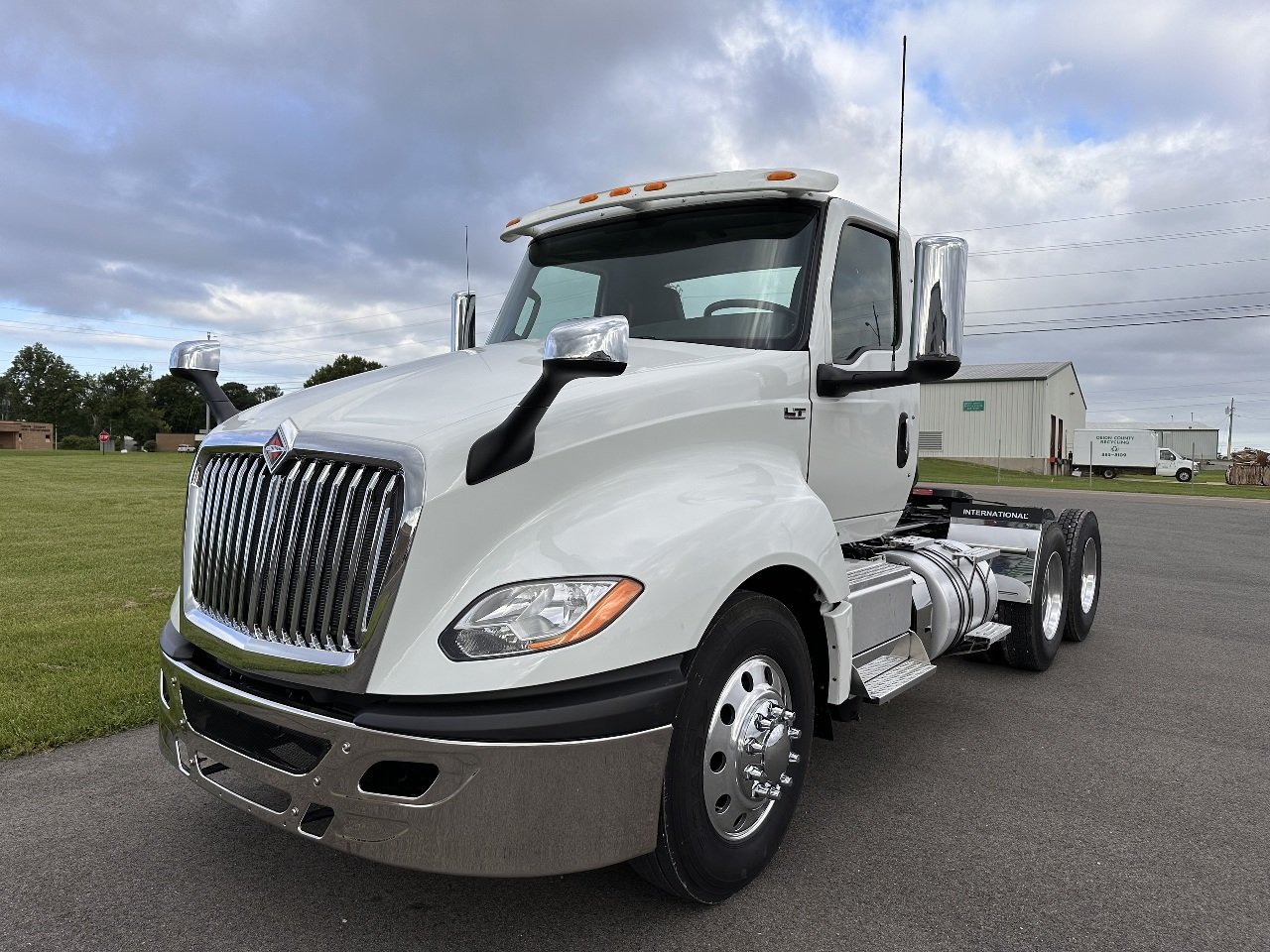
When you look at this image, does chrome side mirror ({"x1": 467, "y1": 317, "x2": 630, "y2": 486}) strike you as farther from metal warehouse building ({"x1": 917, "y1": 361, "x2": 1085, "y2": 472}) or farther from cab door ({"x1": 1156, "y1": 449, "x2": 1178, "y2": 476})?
cab door ({"x1": 1156, "y1": 449, "x2": 1178, "y2": 476})

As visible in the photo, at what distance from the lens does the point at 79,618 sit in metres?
6.77

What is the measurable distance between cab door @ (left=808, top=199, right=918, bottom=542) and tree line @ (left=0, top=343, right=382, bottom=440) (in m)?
91.8

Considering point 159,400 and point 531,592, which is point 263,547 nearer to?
point 531,592

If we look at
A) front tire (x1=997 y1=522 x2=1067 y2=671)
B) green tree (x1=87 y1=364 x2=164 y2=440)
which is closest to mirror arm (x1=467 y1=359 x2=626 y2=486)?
front tire (x1=997 y1=522 x2=1067 y2=671)

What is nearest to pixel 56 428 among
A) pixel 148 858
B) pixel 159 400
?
pixel 159 400

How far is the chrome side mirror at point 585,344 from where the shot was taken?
2.29 meters

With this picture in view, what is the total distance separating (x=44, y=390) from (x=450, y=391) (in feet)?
424

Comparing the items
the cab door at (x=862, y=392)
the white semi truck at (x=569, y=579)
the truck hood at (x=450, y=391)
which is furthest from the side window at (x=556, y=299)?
the cab door at (x=862, y=392)

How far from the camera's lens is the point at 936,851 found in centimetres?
321

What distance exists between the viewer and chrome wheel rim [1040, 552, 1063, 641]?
19.5 feet

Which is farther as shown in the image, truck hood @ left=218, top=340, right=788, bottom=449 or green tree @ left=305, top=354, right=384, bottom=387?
green tree @ left=305, top=354, right=384, bottom=387

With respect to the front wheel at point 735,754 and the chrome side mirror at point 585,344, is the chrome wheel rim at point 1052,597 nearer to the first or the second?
the front wheel at point 735,754

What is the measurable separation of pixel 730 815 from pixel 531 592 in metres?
1.09

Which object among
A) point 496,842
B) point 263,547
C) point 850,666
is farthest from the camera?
point 850,666
